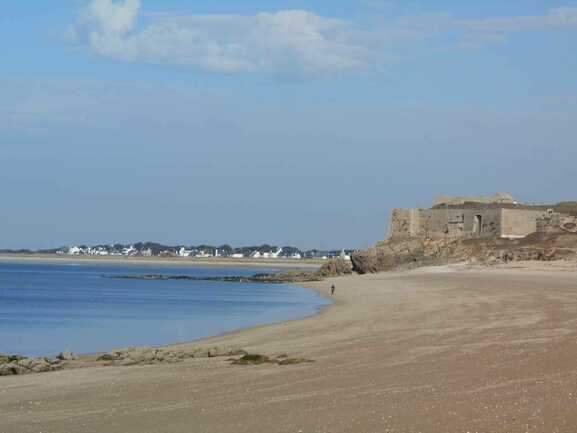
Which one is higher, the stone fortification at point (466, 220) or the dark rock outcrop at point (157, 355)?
the stone fortification at point (466, 220)

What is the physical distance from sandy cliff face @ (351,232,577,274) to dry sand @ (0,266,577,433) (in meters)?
35.9

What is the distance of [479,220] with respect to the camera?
223ft

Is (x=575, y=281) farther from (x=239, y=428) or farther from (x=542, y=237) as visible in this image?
(x=239, y=428)

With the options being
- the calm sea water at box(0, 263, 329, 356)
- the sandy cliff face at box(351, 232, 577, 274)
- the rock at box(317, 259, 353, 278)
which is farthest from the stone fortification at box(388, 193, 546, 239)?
the calm sea water at box(0, 263, 329, 356)

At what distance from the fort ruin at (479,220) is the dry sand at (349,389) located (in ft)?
153

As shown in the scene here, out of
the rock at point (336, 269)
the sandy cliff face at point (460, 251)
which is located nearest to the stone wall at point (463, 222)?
the sandy cliff face at point (460, 251)

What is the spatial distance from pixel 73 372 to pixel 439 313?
464 inches

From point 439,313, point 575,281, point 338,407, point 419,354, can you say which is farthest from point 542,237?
point 338,407

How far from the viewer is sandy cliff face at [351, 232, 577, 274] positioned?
→ 54.9m

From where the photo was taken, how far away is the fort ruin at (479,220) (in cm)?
6531

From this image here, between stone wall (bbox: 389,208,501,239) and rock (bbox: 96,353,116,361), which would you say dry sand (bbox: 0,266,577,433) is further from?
stone wall (bbox: 389,208,501,239)

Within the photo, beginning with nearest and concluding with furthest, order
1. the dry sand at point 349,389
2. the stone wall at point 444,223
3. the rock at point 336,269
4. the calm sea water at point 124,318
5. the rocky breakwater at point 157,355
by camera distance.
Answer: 1. the dry sand at point 349,389
2. the rocky breakwater at point 157,355
3. the calm sea water at point 124,318
4. the stone wall at point 444,223
5. the rock at point 336,269

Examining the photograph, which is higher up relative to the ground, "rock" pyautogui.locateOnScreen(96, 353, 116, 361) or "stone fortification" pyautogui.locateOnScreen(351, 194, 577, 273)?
"stone fortification" pyautogui.locateOnScreen(351, 194, 577, 273)

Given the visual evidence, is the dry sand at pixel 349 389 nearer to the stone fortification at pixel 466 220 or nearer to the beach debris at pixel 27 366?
the beach debris at pixel 27 366
